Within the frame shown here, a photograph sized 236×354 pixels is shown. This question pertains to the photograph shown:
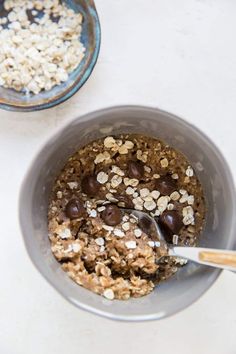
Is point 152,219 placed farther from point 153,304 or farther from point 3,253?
point 3,253

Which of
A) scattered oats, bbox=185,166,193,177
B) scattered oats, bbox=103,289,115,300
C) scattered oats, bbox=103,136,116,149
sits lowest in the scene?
scattered oats, bbox=103,289,115,300

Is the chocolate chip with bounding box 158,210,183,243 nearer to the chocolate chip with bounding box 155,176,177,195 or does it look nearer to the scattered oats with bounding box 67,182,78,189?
the chocolate chip with bounding box 155,176,177,195

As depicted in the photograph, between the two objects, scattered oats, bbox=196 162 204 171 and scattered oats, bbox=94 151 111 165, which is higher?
scattered oats, bbox=94 151 111 165

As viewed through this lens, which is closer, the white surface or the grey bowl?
the grey bowl

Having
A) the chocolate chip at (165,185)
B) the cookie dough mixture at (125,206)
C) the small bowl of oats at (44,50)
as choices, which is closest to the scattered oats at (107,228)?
the cookie dough mixture at (125,206)

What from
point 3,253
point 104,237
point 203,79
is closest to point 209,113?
point 203,79

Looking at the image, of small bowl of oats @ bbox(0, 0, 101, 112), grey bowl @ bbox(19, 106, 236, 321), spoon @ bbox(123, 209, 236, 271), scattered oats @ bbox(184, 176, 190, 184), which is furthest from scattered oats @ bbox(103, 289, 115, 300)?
small bowl of oats @ bbox(0, 0, 101, 112)

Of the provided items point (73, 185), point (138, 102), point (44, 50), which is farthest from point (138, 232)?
point (44, 50)

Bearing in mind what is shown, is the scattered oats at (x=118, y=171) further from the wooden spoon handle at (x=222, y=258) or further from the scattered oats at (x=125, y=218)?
the wooden spoon handle at (x=222, y=258)
